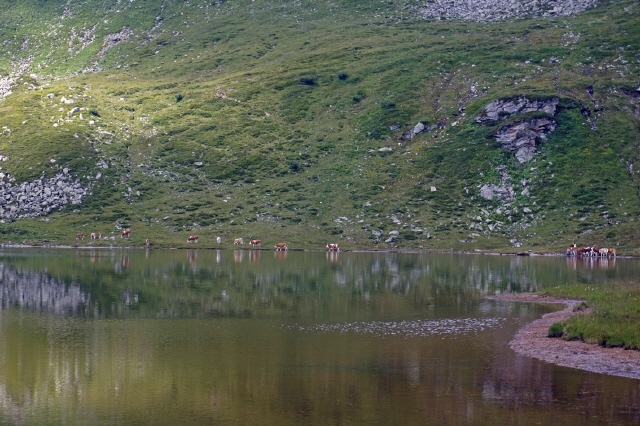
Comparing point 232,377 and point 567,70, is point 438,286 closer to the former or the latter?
point 232,377

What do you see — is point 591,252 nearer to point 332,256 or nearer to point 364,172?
point 332,256

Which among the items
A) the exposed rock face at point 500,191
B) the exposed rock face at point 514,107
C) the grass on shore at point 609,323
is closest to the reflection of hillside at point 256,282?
the grass on shore at point 609,323

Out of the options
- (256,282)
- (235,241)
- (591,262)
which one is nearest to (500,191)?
(591,262)

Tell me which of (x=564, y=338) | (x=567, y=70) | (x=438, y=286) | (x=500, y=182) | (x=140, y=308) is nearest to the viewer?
(x=564, y=338)

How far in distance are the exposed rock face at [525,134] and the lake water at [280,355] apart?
87.0 m

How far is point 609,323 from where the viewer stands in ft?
153

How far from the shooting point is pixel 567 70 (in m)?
198

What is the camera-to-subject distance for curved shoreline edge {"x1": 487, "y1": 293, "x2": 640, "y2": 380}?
3844 centimetres

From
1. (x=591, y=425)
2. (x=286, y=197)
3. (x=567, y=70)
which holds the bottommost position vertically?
(x=591, y=425)

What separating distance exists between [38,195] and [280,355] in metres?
132

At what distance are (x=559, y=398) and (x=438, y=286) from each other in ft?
145

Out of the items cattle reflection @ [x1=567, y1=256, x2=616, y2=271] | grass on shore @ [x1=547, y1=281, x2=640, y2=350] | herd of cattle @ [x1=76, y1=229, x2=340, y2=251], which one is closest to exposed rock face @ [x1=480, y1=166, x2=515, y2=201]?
cattle reflection @ [x1=567, y1=256, x2=616, y2=271]

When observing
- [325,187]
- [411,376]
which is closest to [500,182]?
[325,187]

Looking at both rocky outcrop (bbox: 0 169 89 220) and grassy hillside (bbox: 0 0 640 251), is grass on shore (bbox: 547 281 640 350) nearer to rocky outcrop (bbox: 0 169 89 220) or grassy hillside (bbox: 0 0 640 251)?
grassy hillside (bbox: 0 0 640 251)
